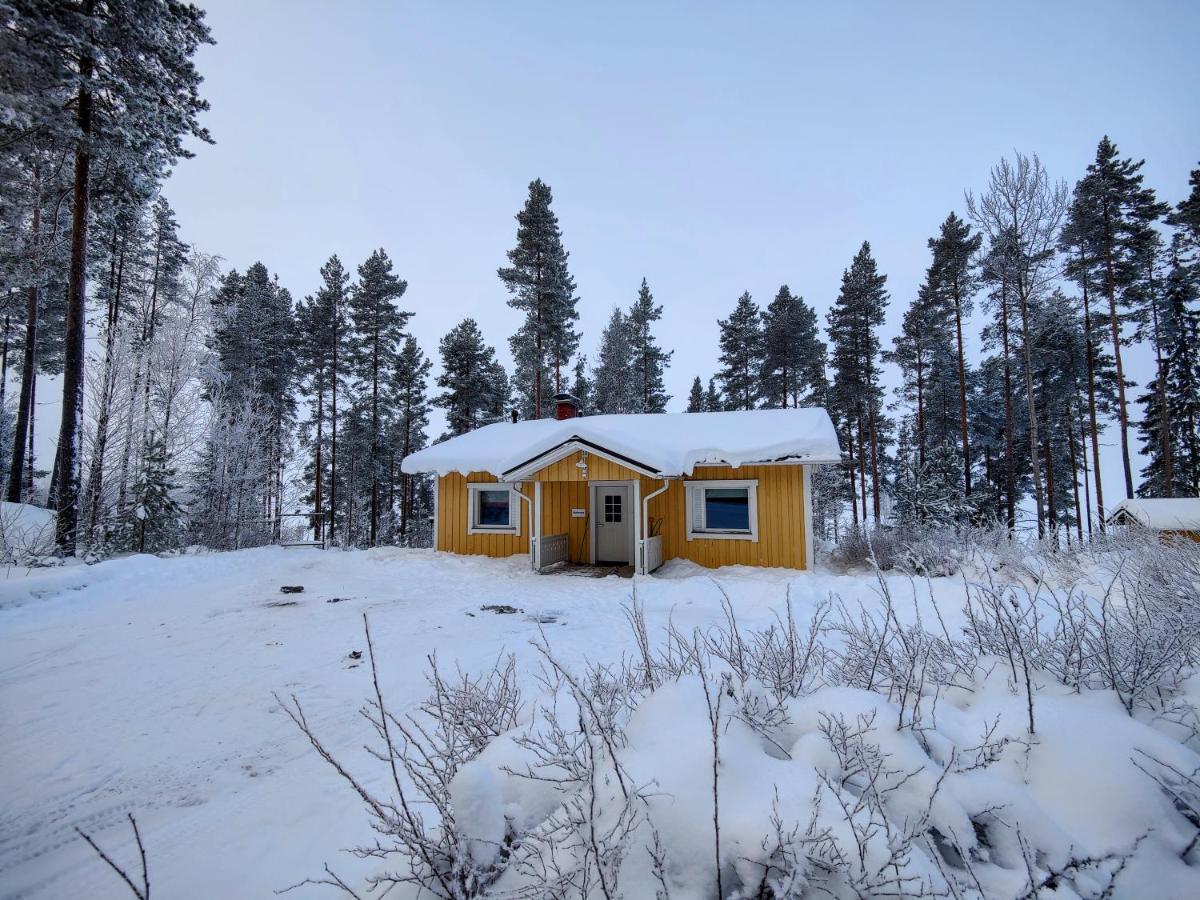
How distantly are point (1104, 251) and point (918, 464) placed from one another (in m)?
9.71

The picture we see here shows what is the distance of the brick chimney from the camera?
14.9 metres

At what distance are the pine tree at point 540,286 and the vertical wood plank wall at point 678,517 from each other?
830 centimetres

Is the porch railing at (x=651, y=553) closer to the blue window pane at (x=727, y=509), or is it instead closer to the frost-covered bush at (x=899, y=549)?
the blue window pane at (x=727, y=509)

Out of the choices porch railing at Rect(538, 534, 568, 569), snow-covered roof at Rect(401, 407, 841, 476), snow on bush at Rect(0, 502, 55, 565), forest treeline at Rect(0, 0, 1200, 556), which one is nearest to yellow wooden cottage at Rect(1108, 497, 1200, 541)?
forest treeline at Rect(0, 0, 1200, 556)

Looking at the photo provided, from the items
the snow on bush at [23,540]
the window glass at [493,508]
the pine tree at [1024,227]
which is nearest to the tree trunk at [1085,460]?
the pine tree at [1024,227]

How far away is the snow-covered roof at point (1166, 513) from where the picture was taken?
1170 centimetres

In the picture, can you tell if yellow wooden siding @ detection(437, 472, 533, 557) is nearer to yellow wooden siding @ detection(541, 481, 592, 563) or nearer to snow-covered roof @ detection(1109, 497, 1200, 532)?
yellow wooden siding @ detection(541, 481, 592, 563)

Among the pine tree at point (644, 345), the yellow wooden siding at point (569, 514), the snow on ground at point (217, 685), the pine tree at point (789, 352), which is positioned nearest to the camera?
the snow on ground at point (217, 685)

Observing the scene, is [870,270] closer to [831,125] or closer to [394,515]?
[394,515]

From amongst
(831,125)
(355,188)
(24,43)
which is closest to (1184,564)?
(24,43)

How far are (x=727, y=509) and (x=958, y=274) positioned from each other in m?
16.2

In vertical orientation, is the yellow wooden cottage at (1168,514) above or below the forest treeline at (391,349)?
below

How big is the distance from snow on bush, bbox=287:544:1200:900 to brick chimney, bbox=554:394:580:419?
12902mm

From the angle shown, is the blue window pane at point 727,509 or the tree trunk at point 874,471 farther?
the tree trunk at point 874,471
